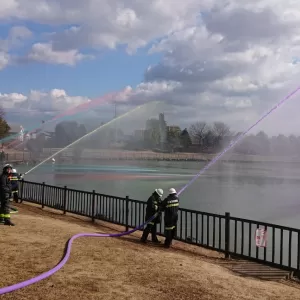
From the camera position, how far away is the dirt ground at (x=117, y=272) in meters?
5.86

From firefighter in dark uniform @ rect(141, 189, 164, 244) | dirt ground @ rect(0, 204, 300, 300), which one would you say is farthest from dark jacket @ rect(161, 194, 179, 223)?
dirt ground @ rect(0, 204, 300, 300)

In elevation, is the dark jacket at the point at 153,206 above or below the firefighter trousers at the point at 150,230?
above

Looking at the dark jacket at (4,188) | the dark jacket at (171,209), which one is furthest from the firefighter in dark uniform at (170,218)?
the dark jacket at (4,188)

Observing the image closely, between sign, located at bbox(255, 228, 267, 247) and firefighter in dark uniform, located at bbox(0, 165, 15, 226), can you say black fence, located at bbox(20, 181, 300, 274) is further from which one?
firefighter in dark uniform, located at bbox(0, 165, 15, 226)

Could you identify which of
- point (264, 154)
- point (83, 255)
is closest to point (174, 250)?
point (83, 255)

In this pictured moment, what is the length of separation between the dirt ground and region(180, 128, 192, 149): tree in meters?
55.3

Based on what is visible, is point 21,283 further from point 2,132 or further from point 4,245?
point 2,132

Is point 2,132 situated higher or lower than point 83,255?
higher

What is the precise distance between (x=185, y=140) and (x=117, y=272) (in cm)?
6001

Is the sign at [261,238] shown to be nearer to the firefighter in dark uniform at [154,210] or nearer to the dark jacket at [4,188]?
the firefighter in dark uniform at [154,210]

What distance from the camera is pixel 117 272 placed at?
22.5 ft

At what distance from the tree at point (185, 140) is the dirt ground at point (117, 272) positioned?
2176 inches

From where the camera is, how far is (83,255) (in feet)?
25.7

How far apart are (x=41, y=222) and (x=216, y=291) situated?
21.4ft
